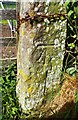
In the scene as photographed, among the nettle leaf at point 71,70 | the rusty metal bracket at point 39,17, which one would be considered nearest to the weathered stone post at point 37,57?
the rusty metal bracket at point 39,17

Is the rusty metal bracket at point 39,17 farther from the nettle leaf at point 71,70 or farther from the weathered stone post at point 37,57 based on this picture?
the nettle leaf at point 71,70

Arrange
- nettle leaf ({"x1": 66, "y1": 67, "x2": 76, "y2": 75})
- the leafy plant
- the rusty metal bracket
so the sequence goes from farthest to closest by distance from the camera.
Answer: nettle leaf ({"x1": 66, "y1": 67, "x2": 76, "y2": 75}), the leafy plant, the rusty metal bracket

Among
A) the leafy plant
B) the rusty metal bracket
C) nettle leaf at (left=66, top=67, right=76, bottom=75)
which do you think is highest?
the rusty metal bracket

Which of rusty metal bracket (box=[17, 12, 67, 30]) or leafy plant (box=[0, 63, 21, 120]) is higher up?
rusty metal bracket (box=[17, 12, 67, 30])

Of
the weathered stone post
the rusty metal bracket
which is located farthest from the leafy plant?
the rusty metal bracket

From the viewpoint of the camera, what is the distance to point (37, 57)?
2.49 m

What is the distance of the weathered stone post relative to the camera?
240 centimetres

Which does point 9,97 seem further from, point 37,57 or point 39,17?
point 39,17

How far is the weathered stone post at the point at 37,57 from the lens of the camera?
2.40m

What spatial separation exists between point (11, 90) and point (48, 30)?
2.28ft

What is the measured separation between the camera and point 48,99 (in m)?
2.66

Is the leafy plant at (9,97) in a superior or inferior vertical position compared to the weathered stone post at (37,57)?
inferior

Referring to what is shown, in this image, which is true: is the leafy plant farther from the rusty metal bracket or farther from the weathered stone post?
the rusty metal bracket

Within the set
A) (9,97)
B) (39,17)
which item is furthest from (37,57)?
(9,97)
